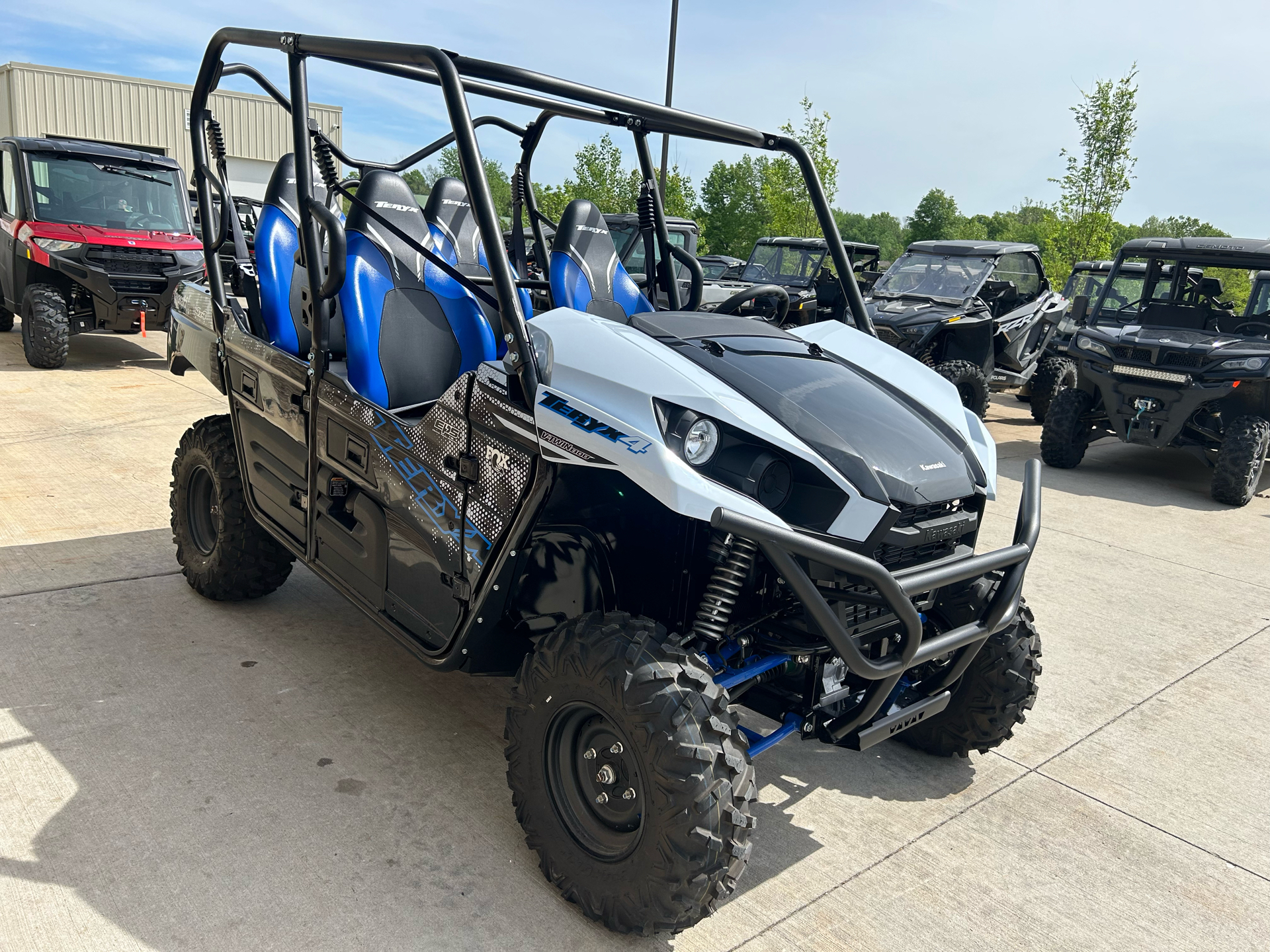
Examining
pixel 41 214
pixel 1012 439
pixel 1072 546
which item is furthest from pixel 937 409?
pixel 41 214

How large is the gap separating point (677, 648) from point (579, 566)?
1.47 feet

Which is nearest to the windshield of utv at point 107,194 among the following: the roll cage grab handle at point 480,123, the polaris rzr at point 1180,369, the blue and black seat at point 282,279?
the roll cage grab handle at point 480,123

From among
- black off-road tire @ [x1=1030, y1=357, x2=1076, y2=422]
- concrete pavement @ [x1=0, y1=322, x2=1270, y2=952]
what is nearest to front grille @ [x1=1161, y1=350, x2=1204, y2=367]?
concrete pavement @ [x1=0, y1=322, x2=1270, y2=952]

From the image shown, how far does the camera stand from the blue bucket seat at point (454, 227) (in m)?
3.69

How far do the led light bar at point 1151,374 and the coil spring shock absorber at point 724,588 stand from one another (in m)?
5.85

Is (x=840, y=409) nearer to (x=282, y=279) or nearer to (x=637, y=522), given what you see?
(x=637, y=522)

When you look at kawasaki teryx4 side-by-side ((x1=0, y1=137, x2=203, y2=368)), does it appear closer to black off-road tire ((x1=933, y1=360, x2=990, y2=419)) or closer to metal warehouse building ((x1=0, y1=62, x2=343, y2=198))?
black off-road tire ((x1=933, y1=360, x2=990, y2=419))

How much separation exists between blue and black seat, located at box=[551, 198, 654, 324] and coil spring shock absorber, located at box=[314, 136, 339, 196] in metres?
0.87

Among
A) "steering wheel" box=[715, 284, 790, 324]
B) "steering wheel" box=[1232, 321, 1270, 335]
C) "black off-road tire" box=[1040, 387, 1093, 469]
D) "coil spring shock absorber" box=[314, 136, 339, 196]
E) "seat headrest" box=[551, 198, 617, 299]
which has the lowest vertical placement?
"black off-road tire" box=[1040, 387, 1093, 469]

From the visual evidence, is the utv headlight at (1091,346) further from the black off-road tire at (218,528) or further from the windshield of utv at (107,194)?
the windshield of utv at (107,194)

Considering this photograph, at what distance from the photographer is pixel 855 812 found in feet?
9.00

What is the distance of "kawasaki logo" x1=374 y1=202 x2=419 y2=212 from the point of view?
3307 mm

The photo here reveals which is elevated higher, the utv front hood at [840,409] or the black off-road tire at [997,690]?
the utv front hood at [840,409]

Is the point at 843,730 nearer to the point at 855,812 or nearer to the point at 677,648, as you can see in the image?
the point at 677,648
